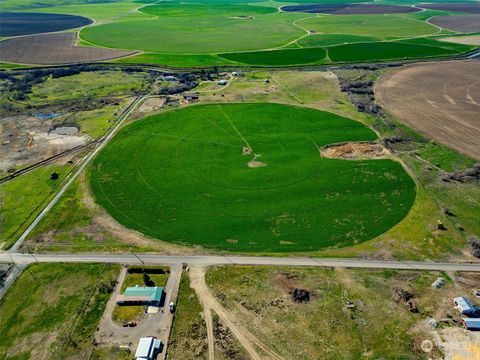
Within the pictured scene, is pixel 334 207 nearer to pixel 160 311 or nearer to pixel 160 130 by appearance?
pixel 160 311

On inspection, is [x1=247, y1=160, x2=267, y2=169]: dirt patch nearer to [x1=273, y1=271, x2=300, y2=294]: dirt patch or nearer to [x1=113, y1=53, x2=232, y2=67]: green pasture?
[x1=273, y1=271, x2=300, y2=294]: dirt patch

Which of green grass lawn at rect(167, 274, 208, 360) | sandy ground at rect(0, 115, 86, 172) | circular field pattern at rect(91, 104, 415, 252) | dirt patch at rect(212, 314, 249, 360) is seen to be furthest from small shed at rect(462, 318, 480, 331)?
sandy ground at rect(0, 115, 86, 172)

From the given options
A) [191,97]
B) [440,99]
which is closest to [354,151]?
[440,99]

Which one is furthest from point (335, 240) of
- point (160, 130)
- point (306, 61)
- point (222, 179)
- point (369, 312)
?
point (306, 61)

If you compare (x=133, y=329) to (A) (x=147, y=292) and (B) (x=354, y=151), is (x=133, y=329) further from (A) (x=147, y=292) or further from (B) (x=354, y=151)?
(B) (x=354, y=151)

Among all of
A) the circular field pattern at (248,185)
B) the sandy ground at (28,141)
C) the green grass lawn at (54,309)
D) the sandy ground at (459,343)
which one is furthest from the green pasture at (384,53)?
the green grass lawn at (54,309)
